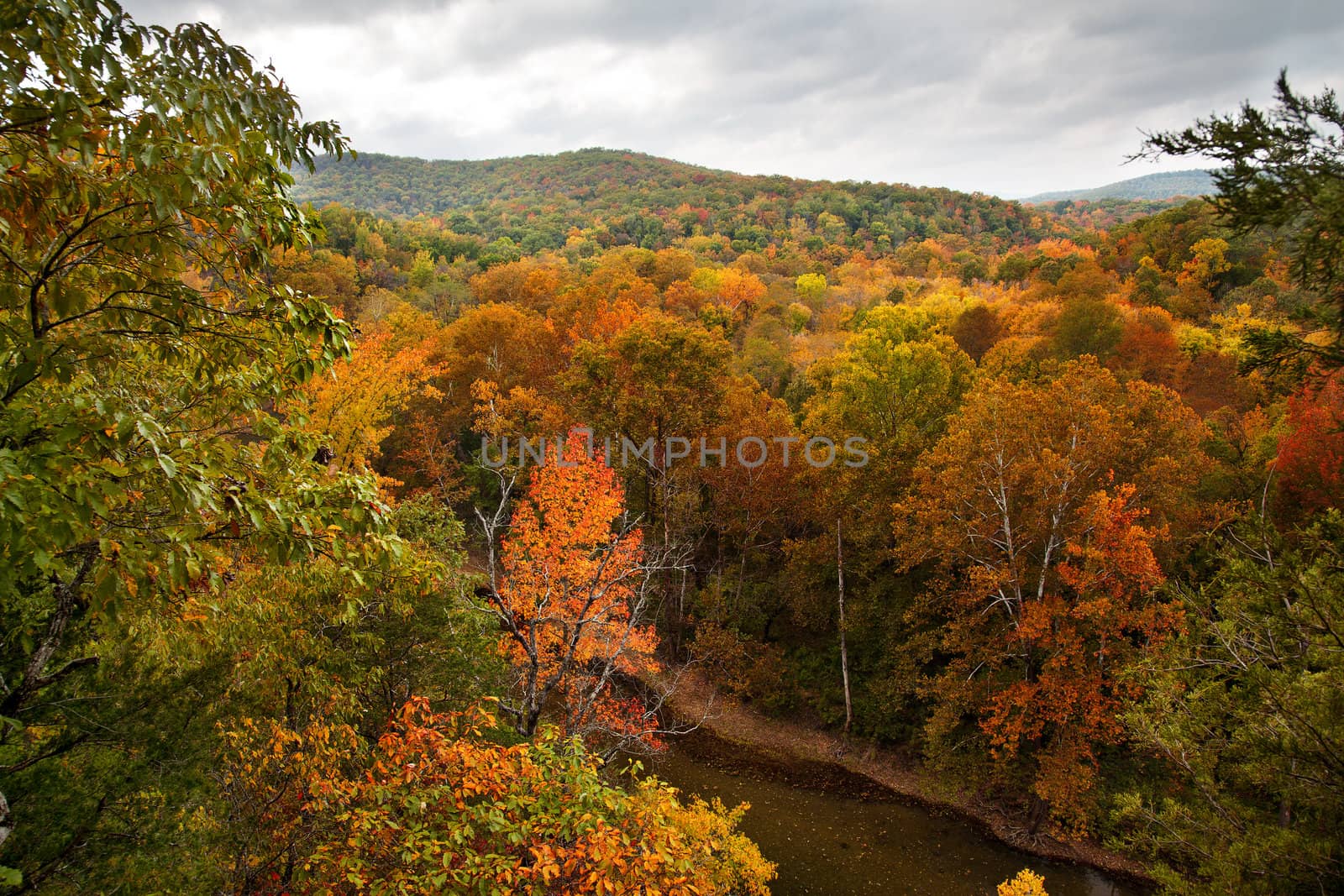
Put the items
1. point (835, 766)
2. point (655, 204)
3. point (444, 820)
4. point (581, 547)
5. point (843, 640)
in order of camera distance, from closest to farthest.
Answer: point (444, 820), point (581, 547), point (835, 766), point (843, 640), point (655, 204)

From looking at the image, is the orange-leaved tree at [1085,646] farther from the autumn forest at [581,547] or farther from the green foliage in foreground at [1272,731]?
the green foliage in foreground at [1272,731]

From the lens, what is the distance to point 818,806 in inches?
598

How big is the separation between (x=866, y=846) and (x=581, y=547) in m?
9.04

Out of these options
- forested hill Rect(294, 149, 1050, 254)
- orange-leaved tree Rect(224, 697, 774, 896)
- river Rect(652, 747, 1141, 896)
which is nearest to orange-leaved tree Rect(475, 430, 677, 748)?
river Rect(652, 747, 1141, 896)

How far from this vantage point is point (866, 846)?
13.9 m

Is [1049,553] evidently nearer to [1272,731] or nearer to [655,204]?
[1272,731]

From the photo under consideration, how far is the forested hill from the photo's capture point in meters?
80.9

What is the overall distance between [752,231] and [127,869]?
266 feet

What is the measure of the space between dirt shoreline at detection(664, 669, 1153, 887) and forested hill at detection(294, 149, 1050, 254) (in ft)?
206

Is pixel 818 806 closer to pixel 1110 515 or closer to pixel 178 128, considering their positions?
pixel 1110 515

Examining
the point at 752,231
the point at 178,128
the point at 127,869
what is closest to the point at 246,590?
the point at 127,869

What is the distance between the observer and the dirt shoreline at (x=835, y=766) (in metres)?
13.8

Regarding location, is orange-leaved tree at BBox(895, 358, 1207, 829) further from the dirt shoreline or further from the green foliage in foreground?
the green foliage in foreground

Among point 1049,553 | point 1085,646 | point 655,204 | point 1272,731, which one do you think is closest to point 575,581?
point 1049,553
